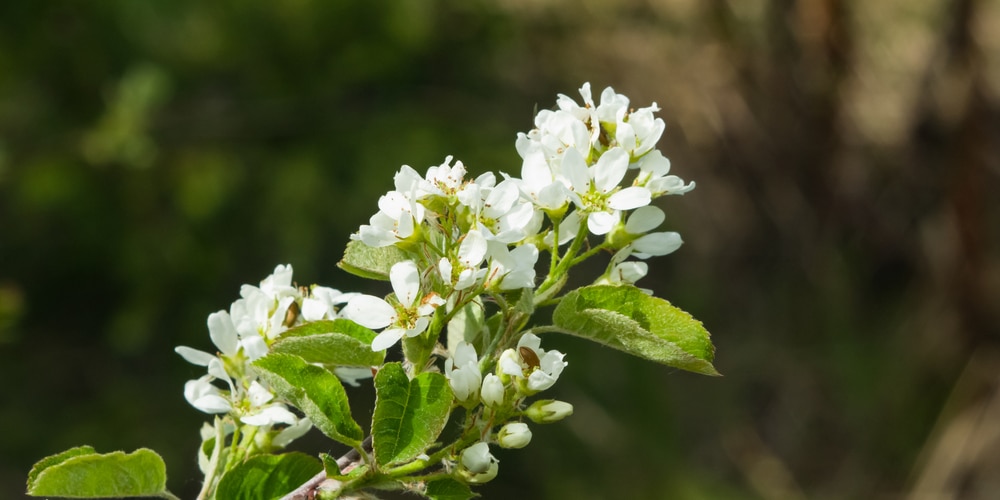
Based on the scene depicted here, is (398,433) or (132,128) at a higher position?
(132,128)

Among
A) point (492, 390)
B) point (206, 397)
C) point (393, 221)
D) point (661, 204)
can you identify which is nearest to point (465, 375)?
→ point (492, 390)

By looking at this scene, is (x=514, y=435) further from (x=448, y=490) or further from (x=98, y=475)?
(x=98, y=475)

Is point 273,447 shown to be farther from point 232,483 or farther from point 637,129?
point 637,129

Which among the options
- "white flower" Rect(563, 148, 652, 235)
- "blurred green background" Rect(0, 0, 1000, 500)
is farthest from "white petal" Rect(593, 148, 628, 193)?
"blurred green background" Rect(0, 0, 1000, 500)

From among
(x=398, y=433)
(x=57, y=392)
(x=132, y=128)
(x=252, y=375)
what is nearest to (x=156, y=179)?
(x=132, y=128)

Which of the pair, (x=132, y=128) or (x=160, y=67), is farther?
(x=160, y=67)

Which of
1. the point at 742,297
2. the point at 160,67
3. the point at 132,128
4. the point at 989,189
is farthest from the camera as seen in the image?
the point at 742,297

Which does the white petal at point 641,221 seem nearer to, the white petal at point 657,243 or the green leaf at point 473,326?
the white petal at point 657,243
